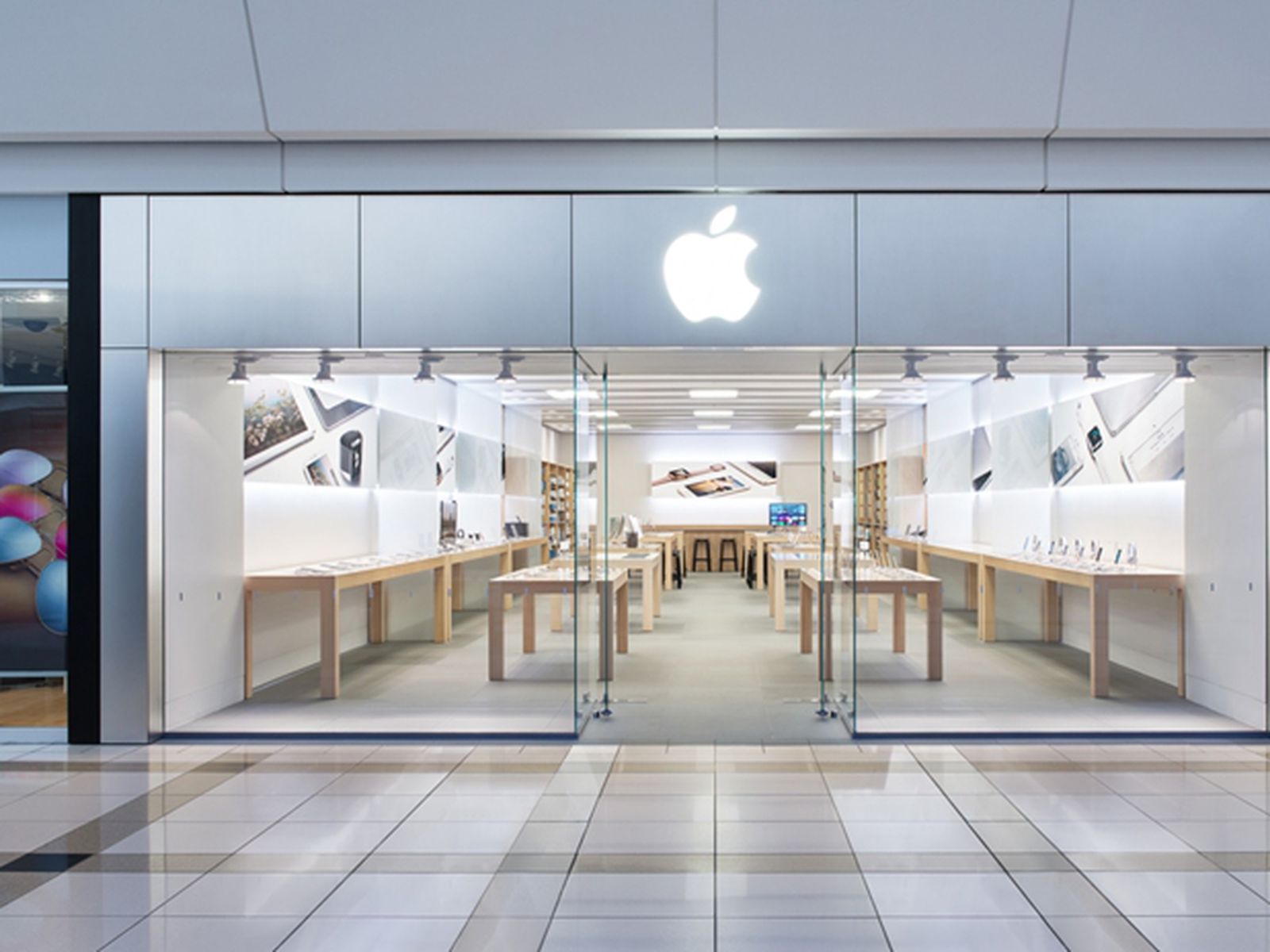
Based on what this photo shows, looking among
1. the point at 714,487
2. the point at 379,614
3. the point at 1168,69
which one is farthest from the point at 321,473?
the point at 714,487

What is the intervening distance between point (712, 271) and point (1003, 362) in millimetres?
1964

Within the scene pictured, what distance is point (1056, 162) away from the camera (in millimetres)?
5133

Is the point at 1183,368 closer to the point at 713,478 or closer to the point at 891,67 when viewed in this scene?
the point at 891,67

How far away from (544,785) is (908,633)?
392 centimetres

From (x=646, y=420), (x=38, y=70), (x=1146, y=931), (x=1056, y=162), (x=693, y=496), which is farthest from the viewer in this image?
(x=693, y=496)

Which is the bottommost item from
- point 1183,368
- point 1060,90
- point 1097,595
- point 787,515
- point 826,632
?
point 826,632

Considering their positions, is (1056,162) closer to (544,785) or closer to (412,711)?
(544,785)

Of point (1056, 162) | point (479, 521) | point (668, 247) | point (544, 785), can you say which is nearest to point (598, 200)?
point (668, 247)

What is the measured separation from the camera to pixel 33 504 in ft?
18.5

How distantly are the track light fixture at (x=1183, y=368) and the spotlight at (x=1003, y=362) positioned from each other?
0.94 m

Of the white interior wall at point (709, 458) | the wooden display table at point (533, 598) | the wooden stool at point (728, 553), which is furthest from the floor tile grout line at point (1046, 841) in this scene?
the white interior wall at point (709, 458)

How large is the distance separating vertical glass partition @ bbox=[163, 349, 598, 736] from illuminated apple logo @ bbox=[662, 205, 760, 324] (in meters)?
0.87

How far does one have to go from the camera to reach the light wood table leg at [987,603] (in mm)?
9188

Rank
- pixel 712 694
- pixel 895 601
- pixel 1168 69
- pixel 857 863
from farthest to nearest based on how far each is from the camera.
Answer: pixel 895 601 → pixel 712 694 → pixel 1168 69 → pixel 857 863
